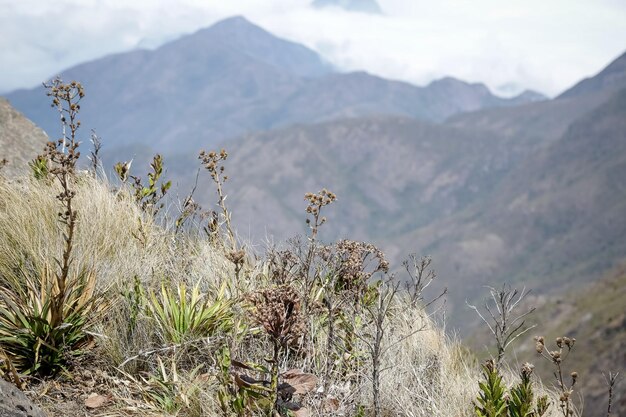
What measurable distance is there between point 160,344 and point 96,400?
648 mm

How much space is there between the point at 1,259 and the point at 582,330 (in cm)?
11816

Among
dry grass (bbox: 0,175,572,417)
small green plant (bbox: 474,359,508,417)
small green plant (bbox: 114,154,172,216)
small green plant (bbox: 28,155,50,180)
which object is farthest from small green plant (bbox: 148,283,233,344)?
small green plant (bbox: 28,155,50,180)

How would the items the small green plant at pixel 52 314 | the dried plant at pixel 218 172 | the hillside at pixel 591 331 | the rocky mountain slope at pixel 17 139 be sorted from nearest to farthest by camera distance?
the small green plant at pixel 52 314
the dried plant at pixel 218 172
the rocky mountain slope at pixel 17 139
the hillside at pixel 591 331

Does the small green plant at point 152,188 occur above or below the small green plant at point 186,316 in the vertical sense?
above

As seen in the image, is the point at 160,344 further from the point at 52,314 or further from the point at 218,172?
the point at 218,172

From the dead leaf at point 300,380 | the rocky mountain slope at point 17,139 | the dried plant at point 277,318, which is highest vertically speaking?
the rocky mountain slope at point 17,139

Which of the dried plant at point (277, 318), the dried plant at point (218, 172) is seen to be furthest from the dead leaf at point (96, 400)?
the dried plant at point (218, 172)

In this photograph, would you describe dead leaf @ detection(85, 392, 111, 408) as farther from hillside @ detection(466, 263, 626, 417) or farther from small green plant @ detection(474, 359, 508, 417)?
hillside @ detection(466, 263, 626, 417)

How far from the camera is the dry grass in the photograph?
3873mm

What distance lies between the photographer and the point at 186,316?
14.1 feet

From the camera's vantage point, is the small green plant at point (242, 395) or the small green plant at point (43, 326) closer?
the small green plant at point (242, 395)

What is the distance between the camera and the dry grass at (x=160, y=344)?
387cm

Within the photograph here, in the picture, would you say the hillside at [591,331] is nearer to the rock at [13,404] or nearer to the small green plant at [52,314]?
the small green plant at [52,314]

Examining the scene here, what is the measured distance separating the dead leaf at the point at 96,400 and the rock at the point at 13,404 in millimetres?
599
